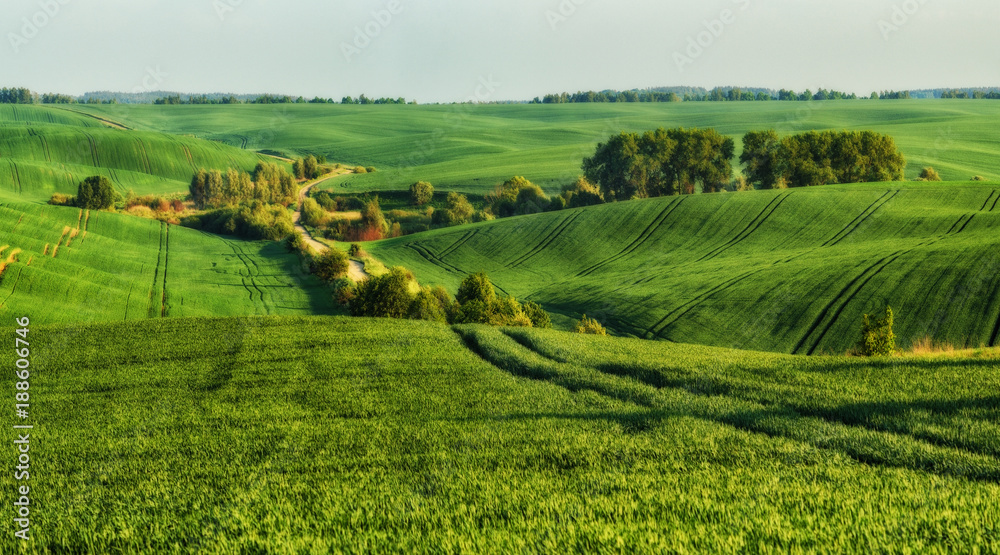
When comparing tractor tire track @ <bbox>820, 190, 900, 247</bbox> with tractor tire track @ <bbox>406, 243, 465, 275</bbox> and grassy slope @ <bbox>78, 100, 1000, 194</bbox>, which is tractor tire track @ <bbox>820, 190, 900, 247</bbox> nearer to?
grassy slope @ <bbox>78, 100, 1000, 194</bbox>

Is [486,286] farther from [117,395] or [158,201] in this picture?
[158,201]

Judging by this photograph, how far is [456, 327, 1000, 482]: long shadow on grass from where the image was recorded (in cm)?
1120

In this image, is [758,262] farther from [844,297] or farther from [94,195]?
[94,195]

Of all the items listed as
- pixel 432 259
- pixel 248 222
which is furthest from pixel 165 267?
pixel 432 259

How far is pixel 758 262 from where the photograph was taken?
60469mm

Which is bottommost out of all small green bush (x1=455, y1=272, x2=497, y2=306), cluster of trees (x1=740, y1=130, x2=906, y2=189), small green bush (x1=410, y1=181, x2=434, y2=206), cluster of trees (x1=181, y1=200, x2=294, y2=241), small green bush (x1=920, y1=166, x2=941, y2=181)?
small green bush (x1=455, y1=272, x2=497, y2=306)

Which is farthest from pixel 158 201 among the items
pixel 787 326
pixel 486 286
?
pixel 787 326

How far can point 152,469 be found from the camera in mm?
12672

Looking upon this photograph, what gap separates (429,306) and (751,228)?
41687 mm

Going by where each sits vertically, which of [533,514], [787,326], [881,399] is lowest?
[787,326]

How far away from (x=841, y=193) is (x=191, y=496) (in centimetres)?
7932

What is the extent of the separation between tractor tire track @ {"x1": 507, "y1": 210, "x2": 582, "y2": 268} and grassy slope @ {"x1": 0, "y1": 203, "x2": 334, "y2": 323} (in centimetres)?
2312

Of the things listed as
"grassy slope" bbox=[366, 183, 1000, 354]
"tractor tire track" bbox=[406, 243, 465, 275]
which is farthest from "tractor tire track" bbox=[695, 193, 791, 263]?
"tractor tire track" bbox=[406, 243, 465, 275]
